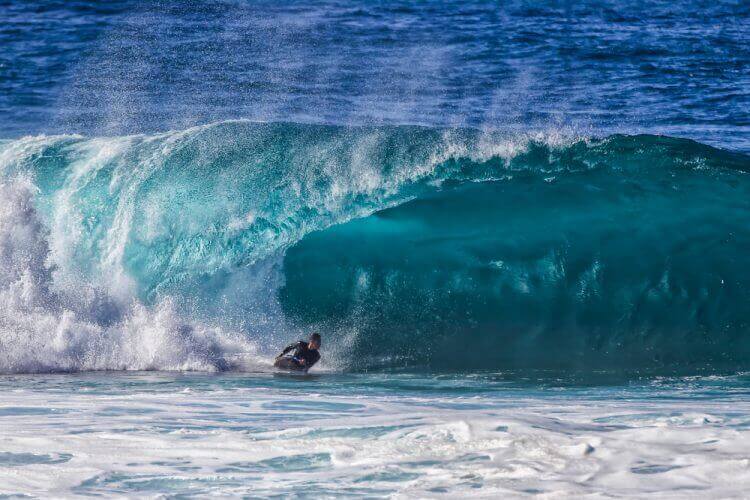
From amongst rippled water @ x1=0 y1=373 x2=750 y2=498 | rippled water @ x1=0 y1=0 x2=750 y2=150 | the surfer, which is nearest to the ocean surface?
rippled water @ x1=0 y1=373 x2=750 y2=498

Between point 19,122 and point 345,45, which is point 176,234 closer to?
point 19,122

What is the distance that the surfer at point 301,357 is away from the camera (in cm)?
1002

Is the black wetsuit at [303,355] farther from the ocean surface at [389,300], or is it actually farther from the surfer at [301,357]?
the ocean surface at [389,300]

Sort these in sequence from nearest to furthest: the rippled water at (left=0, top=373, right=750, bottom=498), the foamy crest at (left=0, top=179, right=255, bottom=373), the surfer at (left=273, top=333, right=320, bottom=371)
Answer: the rippled water at (left=0, top=373, right=750, bottom=498) → the surfer at (left=273, top=333, right=320, bottom=371) → the foamy crest at (left=0, top=179, right=255, bottom=373)

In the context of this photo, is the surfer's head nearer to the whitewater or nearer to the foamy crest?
the whitewater

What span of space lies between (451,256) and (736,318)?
360 cm

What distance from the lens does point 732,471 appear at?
5359 millimetres

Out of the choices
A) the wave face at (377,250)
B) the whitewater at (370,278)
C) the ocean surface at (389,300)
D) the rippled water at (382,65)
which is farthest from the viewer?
the rippled water at (382,65)

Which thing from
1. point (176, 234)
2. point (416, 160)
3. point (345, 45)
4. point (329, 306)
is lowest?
point (329, 306)

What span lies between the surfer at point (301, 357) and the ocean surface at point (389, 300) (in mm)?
350

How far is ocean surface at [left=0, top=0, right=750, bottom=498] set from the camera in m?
5.82

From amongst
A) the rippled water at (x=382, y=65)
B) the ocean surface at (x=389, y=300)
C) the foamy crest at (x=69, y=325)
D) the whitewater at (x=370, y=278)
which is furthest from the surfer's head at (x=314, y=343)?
the rippled water at (x=382, y=65)

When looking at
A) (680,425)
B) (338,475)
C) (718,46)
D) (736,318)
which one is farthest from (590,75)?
(338,475)

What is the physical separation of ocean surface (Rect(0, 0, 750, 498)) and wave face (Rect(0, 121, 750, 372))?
3 centimetres
